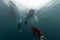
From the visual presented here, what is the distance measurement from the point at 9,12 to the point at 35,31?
12.6 ft

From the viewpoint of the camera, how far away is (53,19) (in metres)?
8.73

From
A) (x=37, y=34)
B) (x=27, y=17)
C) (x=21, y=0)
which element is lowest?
(x=37, y=34)

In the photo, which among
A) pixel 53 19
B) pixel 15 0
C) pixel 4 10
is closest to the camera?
pixel 15 0

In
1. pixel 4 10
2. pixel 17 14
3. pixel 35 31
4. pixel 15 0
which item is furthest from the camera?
pixel 4 10

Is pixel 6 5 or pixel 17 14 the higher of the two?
pixel 6 5

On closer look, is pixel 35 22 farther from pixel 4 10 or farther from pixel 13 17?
pixel 4 10

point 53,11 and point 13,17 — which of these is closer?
point 13,17

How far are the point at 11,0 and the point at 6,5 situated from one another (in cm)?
135

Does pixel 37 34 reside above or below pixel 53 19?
below

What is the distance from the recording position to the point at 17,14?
7.59m

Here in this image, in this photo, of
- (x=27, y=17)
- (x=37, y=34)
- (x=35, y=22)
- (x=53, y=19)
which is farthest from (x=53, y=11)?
(x=37, y=34)

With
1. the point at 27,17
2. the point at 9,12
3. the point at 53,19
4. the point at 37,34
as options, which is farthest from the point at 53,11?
the point at 37,34

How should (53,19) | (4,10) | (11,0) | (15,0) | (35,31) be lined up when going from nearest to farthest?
(35,31)
(11,0)
(15,0)
(4,10)
(53,19)

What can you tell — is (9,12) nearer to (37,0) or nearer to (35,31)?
(37,0)
